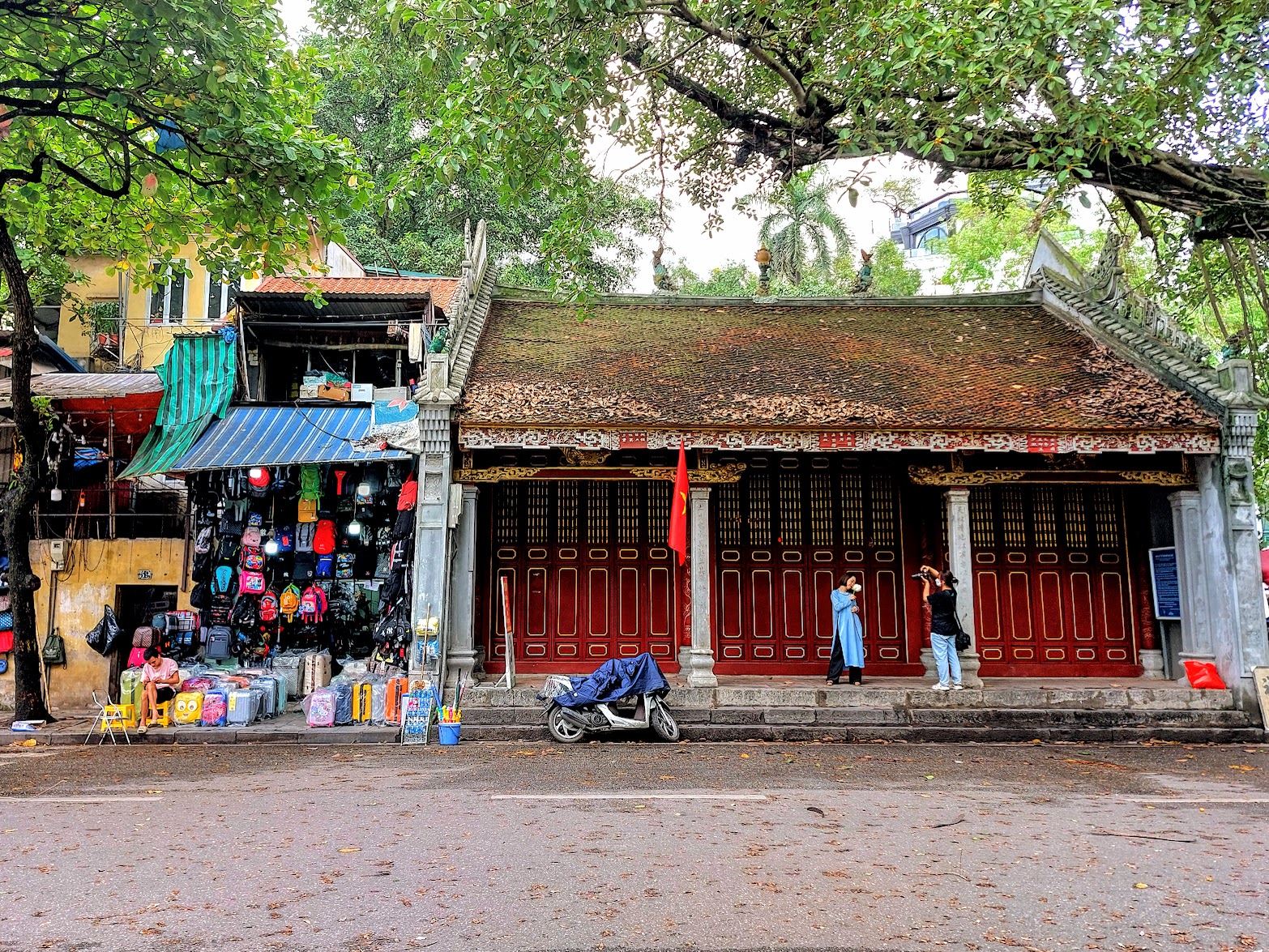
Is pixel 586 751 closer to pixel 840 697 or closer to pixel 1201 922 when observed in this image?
pixel 840 697

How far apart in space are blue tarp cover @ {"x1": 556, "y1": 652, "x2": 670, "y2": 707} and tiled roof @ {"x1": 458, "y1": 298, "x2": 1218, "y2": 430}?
3.16m

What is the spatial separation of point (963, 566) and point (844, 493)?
225 cm

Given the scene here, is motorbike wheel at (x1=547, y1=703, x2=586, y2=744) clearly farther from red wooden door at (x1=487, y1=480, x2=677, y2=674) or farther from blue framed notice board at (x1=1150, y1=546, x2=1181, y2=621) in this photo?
blue framed notice board at (x1=1150, y1=546, x2=1181, y2=621)

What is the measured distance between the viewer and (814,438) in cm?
1159

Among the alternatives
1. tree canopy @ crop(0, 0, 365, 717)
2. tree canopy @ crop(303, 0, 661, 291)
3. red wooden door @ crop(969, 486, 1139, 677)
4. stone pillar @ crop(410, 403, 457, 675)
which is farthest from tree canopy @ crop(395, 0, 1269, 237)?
tree canopy @ crop(303, 0, 661, 291)

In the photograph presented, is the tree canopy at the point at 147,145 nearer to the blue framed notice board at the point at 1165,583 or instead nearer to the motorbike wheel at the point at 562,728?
the motorbike wheel at the point at 562,728

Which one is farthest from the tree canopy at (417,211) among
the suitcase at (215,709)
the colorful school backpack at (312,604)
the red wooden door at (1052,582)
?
the suitcase at (215,709)

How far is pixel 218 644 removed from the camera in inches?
507

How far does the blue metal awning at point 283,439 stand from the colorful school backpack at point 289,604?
204 centimetres

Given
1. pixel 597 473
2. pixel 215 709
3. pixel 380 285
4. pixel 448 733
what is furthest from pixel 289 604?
pixel 380 285

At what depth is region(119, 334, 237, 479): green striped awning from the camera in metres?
13.3

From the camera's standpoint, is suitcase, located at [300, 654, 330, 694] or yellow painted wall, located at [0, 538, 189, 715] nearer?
suitcase, located at [300, 654, 330, 694]

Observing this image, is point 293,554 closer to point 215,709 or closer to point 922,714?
point 215,709

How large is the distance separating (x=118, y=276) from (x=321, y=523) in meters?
8.28
